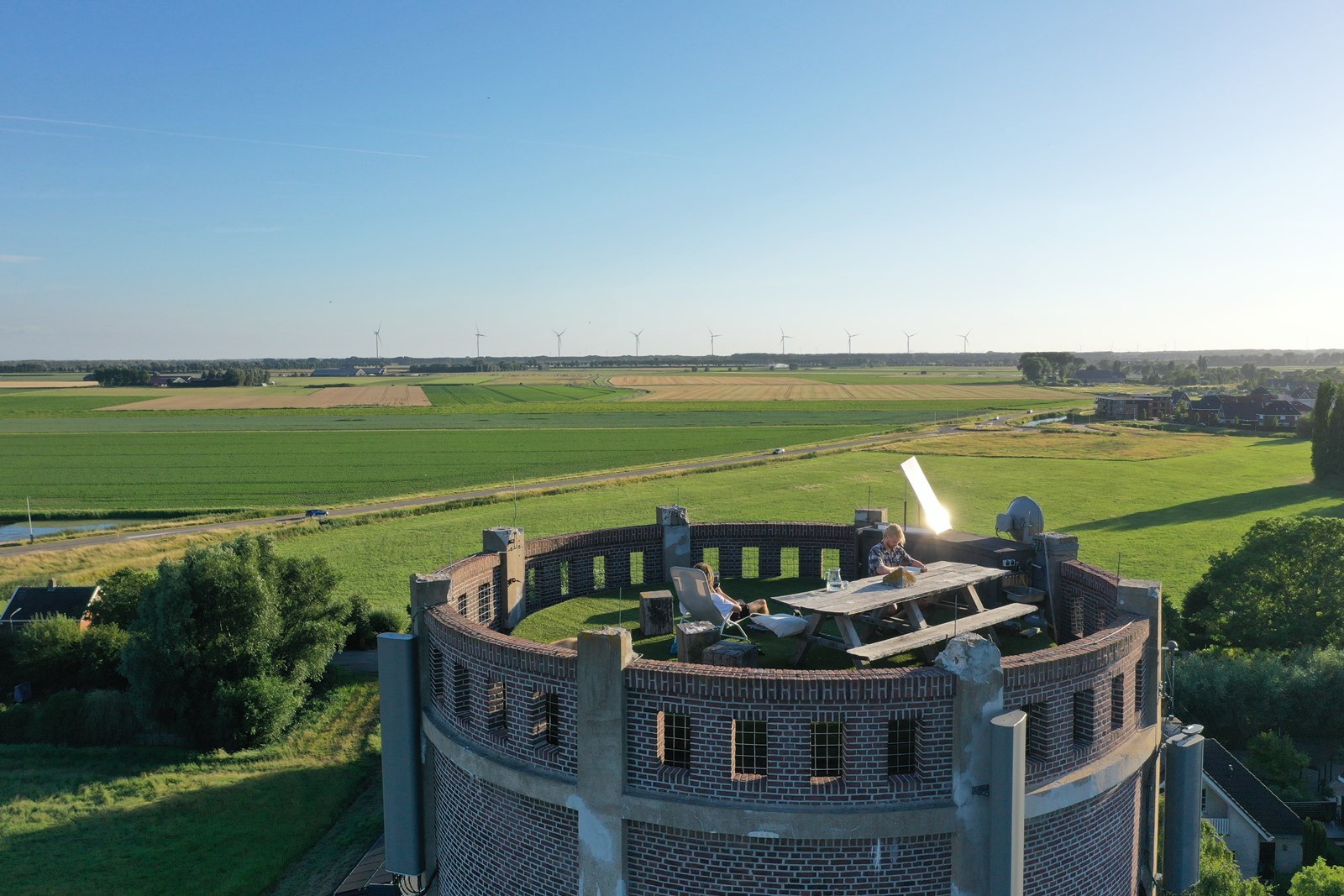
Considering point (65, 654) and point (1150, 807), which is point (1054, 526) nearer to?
point (1150, 807)

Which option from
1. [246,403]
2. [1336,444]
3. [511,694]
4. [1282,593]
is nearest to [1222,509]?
[1336,444]

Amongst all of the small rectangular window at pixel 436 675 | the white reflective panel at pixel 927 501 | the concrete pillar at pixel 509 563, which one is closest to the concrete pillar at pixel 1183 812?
the white reflective panel at pixel 927 501

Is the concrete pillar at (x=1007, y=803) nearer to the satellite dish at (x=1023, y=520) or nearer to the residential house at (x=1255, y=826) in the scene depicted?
the satellite dish at (x=1023, y=520)

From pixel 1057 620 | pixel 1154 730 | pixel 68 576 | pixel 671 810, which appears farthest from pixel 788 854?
pixel 68 576

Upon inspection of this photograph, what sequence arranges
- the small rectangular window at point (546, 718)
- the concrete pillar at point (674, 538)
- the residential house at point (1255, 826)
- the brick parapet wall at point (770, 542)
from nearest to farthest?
the small rectangular window at point (546, 718) < the concrete pillar at point (674, 538) < the brick parapet wall at point (770, 542) < the residential house at point (1255, 826)

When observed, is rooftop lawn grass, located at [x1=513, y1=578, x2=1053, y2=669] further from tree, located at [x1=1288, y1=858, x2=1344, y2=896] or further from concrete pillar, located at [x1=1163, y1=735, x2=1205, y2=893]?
tree, located at [x1=1288, y1=858, x2=1344, y2=896]

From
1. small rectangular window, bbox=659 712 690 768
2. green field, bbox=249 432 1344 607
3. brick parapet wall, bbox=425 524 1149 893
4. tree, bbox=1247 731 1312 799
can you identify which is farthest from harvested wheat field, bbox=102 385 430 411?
small rectangular window, bbox=659 712 690 768
